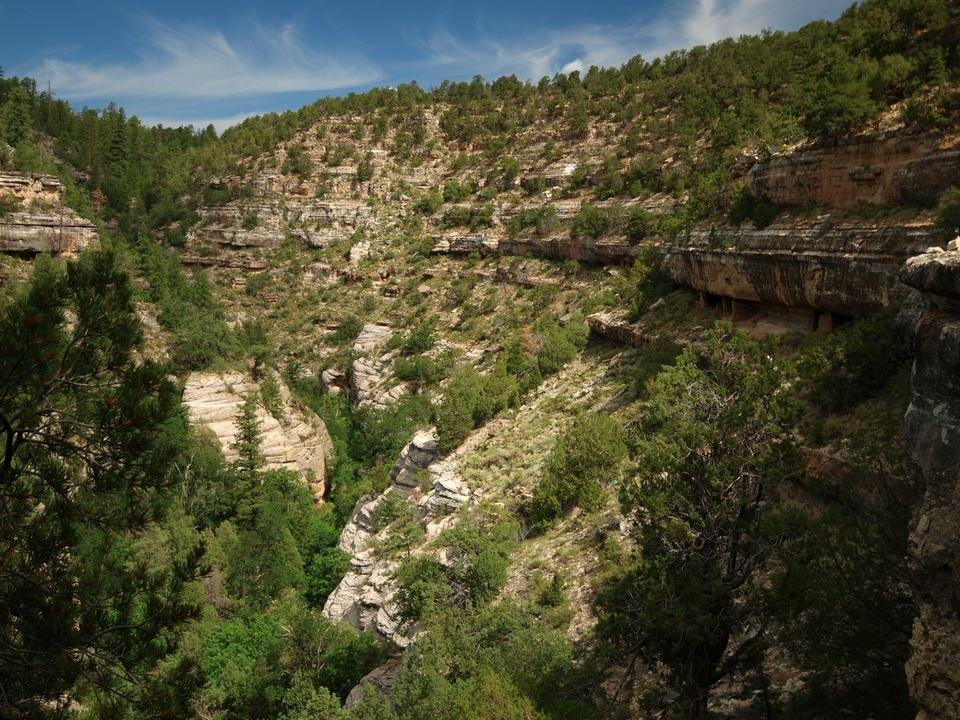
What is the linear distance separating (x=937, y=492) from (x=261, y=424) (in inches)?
1202

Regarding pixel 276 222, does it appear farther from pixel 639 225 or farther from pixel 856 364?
pixel 856 364

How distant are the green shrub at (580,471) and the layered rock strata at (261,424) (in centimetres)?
1736

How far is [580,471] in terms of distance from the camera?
18.3 m

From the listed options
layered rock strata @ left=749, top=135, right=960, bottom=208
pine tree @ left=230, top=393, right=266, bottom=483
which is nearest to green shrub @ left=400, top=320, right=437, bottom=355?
pine tree @ left=230, top=393, right=266, bottom=483

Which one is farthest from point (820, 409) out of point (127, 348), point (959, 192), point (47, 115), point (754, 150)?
point (47, 115)

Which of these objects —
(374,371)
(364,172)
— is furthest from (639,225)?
(364,172)

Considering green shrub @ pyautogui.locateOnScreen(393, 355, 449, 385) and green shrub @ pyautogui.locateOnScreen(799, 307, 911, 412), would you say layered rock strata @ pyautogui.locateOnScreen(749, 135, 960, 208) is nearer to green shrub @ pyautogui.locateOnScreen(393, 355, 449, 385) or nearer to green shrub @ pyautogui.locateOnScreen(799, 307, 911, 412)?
green shrub @ pyautogui.locateOnScreen(799, 307, 911, 412)

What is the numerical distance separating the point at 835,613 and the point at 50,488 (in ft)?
30.9

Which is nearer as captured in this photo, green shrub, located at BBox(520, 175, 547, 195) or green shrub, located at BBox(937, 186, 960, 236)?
green shrub, located at BBox(937, 186, 960, 236)

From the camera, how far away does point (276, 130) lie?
218ft

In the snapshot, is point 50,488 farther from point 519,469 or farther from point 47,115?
point 47,115

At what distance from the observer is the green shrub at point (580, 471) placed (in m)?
18.1

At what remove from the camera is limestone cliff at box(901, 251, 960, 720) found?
5.01 metres

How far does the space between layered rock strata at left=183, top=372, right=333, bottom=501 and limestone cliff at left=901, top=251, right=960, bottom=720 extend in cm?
2933
